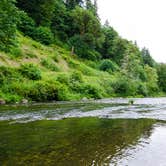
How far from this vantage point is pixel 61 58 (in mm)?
75125

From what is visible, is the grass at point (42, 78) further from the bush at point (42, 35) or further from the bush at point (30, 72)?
the bush at point (42, 35)

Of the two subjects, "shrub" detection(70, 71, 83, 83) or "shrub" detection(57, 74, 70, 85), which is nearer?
"shrub" detection(57, 74, 70, 85)

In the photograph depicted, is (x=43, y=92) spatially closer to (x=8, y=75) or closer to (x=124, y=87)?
(x=8, y=75)

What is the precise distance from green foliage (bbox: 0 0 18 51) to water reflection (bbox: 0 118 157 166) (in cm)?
1985

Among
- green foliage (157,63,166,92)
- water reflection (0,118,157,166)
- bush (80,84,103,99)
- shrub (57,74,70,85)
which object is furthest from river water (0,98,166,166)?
green foliage (157,63,166,92)

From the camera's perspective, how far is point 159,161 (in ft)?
34.8

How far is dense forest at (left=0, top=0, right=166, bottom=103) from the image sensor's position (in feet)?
136

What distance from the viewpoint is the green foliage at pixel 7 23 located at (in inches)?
1460

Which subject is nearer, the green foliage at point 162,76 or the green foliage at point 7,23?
the green foliage at point 7,23

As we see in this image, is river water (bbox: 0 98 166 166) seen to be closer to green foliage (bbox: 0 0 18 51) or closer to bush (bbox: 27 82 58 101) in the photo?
green foliage (bbox: 0 0 18 51)

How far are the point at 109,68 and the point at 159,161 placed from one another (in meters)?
78.8

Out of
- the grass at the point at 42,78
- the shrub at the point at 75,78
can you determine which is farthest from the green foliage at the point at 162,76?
the shrub at the point at 75,78

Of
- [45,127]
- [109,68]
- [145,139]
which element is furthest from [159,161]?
[109,68]

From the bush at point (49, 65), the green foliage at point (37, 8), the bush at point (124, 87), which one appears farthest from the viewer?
the green foliage at point (37, 8)
